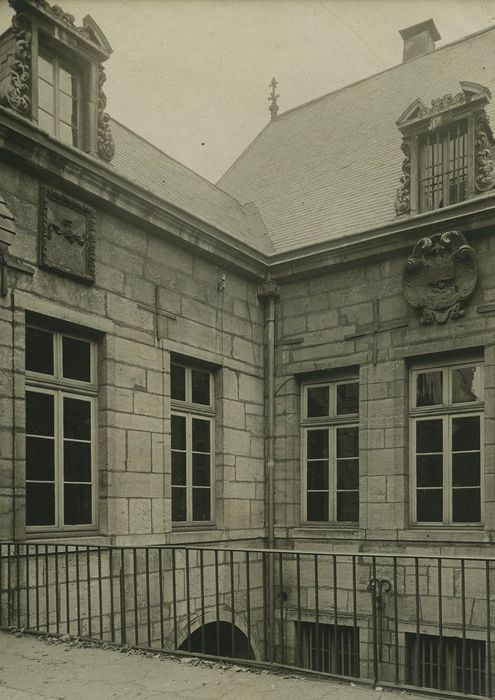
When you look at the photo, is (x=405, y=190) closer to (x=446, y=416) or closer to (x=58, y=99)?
(x=446, y=416)

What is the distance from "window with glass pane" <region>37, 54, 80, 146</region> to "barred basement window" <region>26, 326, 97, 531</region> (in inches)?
81.8

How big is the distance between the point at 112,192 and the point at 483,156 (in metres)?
4.20

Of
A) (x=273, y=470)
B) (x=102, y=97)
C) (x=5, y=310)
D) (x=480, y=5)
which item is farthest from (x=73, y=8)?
(x=273, y=470)

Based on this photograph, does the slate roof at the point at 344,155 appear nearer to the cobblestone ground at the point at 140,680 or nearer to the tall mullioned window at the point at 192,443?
the tall mullioned window at the point at 192,443

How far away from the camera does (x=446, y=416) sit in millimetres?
8086

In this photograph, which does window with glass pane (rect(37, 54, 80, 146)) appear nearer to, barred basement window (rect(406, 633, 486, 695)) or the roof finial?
barred basement window (rect(406, 633, 486, 695))

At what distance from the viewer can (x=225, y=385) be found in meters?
8.71

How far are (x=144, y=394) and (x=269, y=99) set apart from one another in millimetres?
9013

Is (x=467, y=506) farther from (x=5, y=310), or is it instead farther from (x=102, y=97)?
(x=102, y=97)

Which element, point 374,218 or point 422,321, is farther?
point 374,218

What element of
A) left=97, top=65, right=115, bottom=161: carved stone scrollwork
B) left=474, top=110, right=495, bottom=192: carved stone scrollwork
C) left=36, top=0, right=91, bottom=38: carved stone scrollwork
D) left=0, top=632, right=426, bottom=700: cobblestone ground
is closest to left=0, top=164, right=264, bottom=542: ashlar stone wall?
left=97, top=65, right=115, bottom=161: carved stone scrollwork

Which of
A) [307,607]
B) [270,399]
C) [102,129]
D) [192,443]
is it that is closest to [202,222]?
[102,129]

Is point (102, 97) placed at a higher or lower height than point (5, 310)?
higher

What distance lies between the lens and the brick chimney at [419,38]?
12984mm
